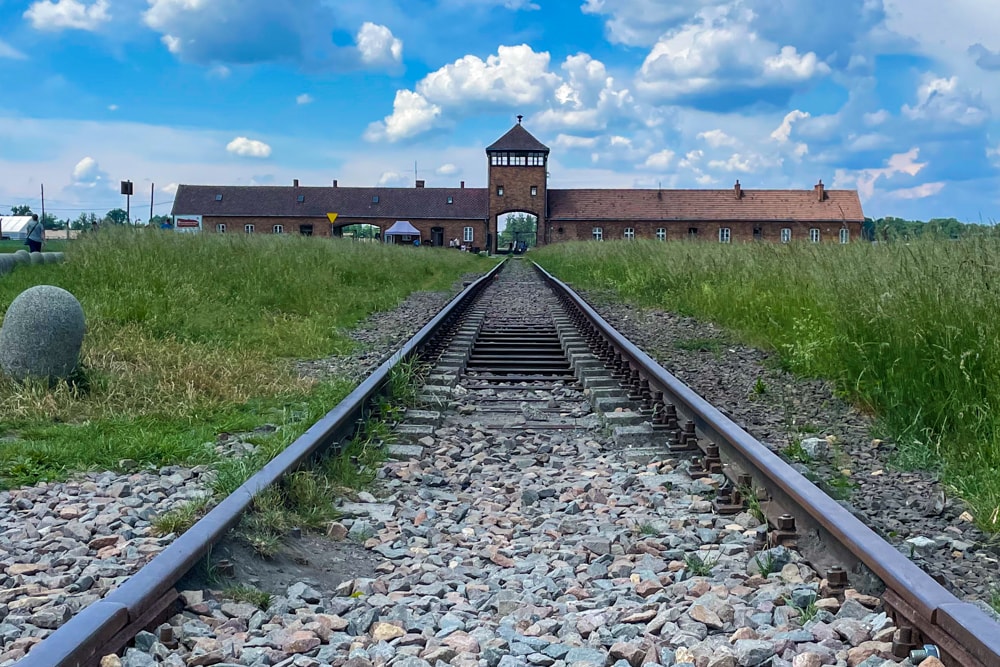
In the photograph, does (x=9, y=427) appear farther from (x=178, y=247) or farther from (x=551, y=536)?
(x=178, y=247)

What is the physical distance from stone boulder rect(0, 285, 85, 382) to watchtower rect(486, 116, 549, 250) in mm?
70988

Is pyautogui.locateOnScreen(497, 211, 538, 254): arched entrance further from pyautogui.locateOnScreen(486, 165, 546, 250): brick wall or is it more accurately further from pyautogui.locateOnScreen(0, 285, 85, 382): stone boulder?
pyautogui.locateOnScreen(0, 285, 85, 382): stone boulder

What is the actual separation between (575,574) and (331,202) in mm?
83390

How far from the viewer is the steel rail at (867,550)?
2.34 meters

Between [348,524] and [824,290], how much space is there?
577 cm

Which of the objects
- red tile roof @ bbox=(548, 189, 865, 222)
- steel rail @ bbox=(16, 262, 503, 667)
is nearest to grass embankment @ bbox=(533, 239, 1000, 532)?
steel rail @ bbox=(16, 262, 503, 667)

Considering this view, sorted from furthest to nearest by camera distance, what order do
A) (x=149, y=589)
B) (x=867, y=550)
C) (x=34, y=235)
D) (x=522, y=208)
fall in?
(x=522, y=208) → (x=34, y=235) → (x=867, y=550) → (x=149, y=589)

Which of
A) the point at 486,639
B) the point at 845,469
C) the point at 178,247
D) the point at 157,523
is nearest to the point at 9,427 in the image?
the point at 157,523

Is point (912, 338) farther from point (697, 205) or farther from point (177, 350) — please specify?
point (697, 205)

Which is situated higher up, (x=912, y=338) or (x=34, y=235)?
(x=34, y=235)

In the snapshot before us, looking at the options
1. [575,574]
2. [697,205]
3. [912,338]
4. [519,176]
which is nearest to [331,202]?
[519,176]

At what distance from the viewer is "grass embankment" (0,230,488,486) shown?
5.21 m

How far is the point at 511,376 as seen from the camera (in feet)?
26.8

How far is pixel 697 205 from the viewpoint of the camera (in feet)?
261
